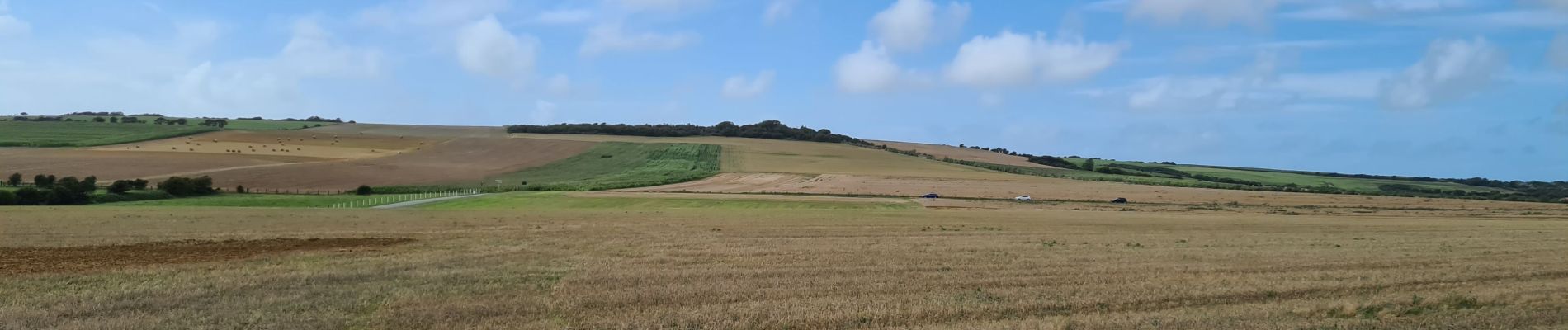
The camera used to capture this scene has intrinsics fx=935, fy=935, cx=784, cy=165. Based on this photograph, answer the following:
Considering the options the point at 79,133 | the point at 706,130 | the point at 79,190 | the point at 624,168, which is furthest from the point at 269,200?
the point at 706,130

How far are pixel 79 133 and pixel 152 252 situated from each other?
103 meters

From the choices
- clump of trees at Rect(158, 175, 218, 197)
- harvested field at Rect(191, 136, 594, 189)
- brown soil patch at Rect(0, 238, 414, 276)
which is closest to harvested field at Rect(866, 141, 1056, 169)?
harvested field at Rect(191, 136, 594, 189)

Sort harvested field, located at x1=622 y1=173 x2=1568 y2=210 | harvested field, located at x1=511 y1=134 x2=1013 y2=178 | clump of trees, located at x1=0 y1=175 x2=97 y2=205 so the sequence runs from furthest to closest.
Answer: harvested field, located at x1=511 y1=134 x2=1013 y2=178 < harvested field, located at x1=622 y1=173 x2=1568 y2=210 < clump of trees, located at x1=0 y1=175 x2=97 y2=205

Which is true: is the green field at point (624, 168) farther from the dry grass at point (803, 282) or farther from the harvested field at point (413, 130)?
the dry grass at point (803, 282)

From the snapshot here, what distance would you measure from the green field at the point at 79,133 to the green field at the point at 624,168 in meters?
45.1

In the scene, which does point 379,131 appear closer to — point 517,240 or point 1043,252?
point 517,240

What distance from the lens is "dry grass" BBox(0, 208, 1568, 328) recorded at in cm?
1082

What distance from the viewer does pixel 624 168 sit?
8762 cm

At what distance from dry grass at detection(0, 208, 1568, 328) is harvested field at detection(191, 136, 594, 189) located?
138 feet

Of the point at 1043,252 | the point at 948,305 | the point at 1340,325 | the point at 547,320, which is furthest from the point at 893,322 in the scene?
the point at 1043,252

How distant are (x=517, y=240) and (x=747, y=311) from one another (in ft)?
40.2

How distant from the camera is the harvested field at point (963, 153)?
116m

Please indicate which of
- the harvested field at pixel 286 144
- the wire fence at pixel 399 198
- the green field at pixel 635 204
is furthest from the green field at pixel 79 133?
the green field at pixel 635 204

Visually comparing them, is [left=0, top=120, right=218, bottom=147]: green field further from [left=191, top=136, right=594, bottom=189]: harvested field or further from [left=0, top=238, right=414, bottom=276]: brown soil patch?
[left=0, top=238, right=414, bottom=276]: brown soil patch
